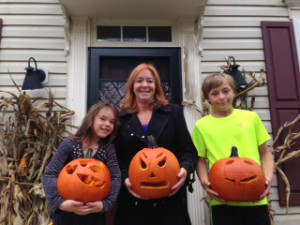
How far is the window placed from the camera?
4.08 metres

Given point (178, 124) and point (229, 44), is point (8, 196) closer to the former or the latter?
point (178, 124)

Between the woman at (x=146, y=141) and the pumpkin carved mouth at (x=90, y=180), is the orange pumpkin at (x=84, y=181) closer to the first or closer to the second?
the pumpkin carved mouth at (x=90, y=180)

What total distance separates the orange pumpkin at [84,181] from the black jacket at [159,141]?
187mm

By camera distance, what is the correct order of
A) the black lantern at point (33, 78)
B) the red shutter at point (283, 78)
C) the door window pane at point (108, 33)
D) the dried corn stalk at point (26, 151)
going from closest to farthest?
the dried corn stalk at point (26, 151) → the black lantern at point (33, 78) → the red shutter at point (283, 78) → the door window pane at point (108, 33)

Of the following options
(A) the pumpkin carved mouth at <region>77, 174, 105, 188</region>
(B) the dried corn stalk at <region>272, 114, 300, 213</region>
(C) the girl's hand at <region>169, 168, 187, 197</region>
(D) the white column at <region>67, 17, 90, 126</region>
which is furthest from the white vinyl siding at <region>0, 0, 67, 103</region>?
(B) the dried corn stalk at <region>272, 114, 300, 213</region>

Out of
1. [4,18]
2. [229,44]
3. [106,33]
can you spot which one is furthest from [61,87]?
[229,44]

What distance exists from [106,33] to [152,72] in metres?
2.34

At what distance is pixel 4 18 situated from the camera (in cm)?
402

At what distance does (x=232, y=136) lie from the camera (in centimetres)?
195

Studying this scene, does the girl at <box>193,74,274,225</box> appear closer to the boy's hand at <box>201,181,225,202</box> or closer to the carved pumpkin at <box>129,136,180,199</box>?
the boy's hand at <box>201,181,225,202</box>

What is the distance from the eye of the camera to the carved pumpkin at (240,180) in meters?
1.72

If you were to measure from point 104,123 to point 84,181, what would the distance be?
46cm

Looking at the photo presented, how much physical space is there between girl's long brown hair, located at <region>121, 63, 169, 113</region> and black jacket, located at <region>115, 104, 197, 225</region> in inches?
2.1

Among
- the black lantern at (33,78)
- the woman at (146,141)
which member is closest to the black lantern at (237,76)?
the woman at (146,141)
